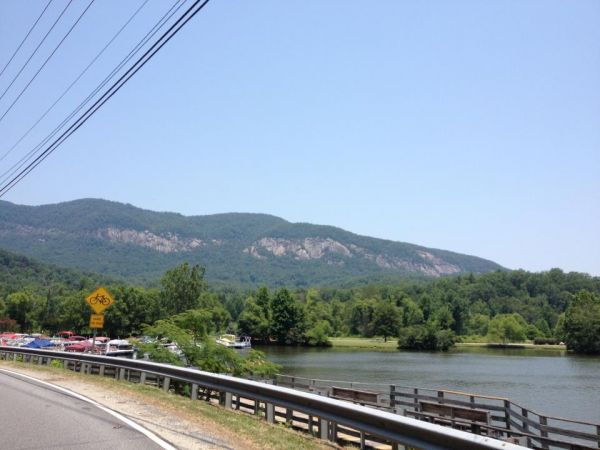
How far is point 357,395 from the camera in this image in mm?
17812

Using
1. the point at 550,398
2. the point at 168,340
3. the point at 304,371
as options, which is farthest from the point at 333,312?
the point at 168,340

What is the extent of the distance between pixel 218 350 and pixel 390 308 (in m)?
139

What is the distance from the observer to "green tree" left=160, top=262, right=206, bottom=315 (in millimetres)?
112562

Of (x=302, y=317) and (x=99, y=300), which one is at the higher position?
(x=302, y=317)

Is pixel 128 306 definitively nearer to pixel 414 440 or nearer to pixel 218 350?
pixel 218 350

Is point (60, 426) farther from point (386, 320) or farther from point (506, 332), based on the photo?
point (386, 320)

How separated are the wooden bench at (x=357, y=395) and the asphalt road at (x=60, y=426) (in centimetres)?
775

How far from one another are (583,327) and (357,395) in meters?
111

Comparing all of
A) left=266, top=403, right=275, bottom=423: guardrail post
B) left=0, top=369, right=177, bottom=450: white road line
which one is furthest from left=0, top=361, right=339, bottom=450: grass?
left=0, top=369, right=177, bottom=450: white road line

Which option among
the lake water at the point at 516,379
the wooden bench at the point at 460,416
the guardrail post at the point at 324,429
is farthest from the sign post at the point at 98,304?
the lake water at the point at 516,379

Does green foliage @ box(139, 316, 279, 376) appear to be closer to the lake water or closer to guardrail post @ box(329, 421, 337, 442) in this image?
guardrail post @ box(329, 421, 337, 442)

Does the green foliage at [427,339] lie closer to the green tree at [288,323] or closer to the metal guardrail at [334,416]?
the green tree at [288,323]

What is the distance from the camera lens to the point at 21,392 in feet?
56.3

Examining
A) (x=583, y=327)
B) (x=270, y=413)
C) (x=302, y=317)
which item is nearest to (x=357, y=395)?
(x=270, y=413)
